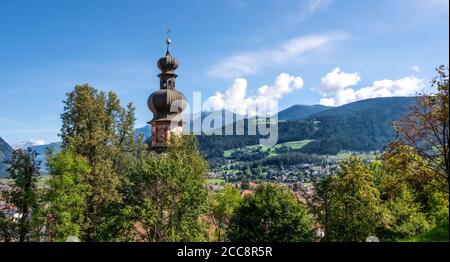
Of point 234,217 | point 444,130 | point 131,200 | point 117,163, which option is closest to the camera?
point 444,130

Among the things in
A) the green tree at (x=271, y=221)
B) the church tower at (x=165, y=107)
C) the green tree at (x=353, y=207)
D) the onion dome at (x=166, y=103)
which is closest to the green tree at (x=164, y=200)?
the green tree at (x=271, y=221)

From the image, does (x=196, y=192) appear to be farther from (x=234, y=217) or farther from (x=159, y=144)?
(x=159, y=144)

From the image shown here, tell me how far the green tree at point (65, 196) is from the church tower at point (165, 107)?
803 inches

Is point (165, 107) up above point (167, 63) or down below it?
below

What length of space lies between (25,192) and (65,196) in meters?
3.51

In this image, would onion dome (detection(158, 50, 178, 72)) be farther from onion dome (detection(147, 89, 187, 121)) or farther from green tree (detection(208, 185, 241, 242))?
green tree (detection(208, 185, 241, 242))

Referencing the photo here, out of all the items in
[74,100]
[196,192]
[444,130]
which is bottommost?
[196,192]

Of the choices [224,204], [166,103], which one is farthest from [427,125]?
[224,204]

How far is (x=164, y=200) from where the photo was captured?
101 feet

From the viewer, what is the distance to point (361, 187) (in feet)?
107

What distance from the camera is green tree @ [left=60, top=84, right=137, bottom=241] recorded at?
31734 mm

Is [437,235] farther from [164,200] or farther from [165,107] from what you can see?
[165,107]
